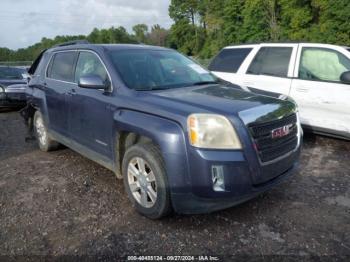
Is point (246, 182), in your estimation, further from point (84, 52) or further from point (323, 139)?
point (323, 139)

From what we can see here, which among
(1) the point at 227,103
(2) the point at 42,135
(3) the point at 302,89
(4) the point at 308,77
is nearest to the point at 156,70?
(1) the point at 227,103

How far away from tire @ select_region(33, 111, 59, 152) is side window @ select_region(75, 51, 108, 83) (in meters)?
1.51

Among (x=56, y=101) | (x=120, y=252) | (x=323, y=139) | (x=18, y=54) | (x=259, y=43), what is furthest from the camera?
(x=18, y=54)

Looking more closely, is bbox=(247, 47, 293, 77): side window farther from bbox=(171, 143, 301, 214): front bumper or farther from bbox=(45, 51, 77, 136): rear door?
bbox=(171, 143, 301, 214): front bumper

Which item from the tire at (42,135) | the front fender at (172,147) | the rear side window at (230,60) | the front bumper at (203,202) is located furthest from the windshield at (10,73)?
the front bumper at (203,202)

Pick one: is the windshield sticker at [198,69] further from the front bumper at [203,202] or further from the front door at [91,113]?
the front bumper at [203,202]

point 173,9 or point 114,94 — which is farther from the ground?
point 173,9

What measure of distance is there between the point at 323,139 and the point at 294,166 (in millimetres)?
3086

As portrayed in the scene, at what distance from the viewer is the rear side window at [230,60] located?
23.2 ft

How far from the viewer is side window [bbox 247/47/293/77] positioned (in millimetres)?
6414

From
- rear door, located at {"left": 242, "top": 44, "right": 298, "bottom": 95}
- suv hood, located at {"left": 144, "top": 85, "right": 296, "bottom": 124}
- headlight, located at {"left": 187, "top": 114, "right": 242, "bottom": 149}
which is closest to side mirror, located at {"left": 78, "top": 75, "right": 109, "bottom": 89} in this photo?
suv hood, located at {"left": 144, "top": 85, "right": 296, "bottom": 124}

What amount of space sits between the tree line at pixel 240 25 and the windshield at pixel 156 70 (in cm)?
2102

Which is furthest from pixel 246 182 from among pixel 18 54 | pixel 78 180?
pixel 18 54

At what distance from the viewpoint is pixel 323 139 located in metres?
6.57
